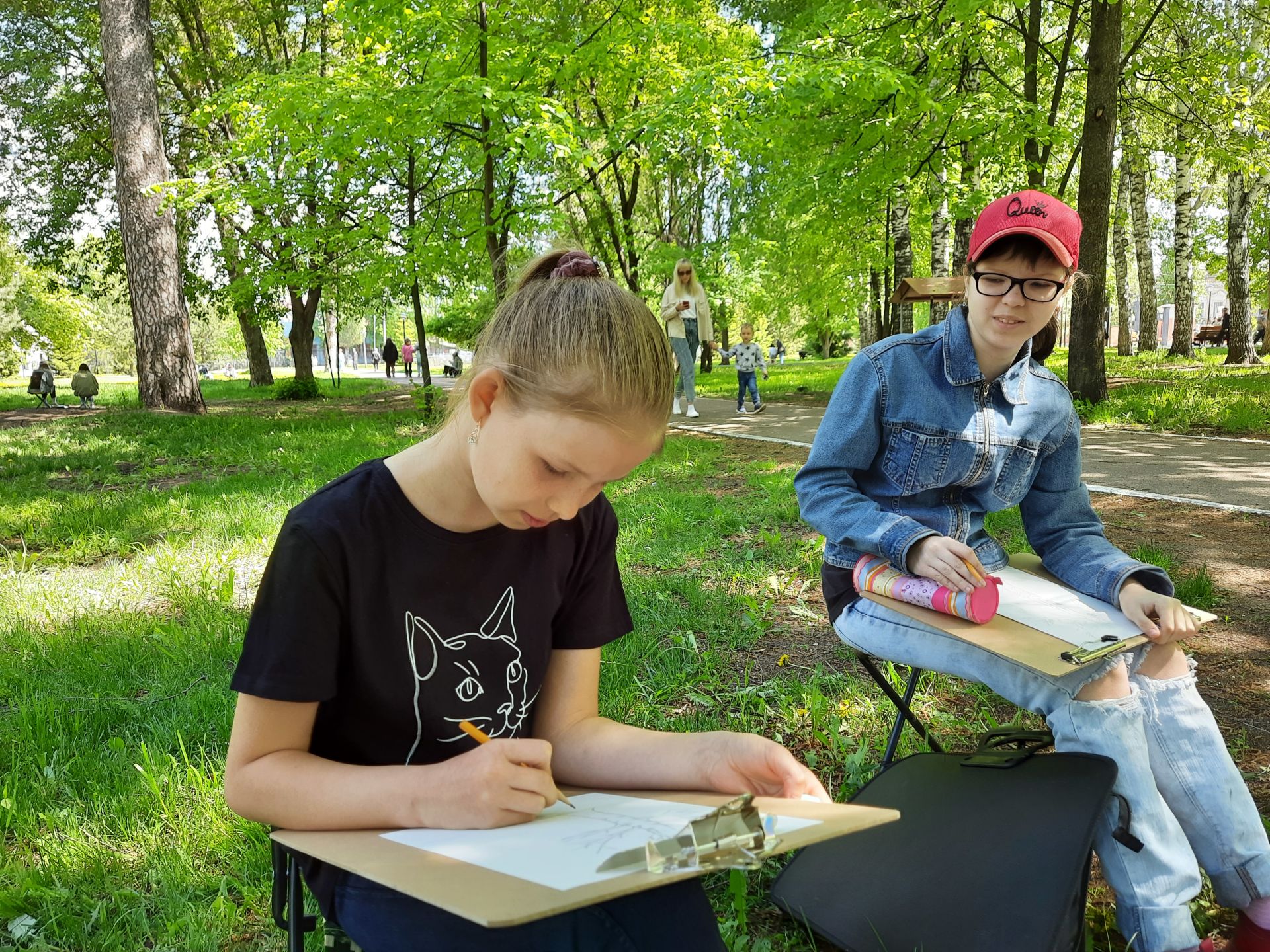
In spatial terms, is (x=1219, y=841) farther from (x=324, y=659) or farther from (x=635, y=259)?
(x=635, y=259)

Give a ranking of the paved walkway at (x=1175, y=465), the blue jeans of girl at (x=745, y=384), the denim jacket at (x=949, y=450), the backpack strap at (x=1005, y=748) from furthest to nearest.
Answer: the blue jeans of girl at (x=745, y=384)
the paved walkway at (x=1175, y=465)
the denim jacket at (x=949, y=450)
the backpack strap at (x=1005, y=748)

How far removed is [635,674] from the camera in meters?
3.00

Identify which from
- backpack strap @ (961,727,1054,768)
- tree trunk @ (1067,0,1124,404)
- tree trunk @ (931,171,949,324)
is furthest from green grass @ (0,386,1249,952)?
tree trunk @ (931,171,949,324)

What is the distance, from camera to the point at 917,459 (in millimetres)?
2180

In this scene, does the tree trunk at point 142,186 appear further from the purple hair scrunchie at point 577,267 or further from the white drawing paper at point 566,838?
the white drawing paper at point 566,838

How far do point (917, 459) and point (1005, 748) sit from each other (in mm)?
743

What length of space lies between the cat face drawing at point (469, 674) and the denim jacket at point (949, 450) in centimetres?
97

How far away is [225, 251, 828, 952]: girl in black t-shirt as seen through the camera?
3.78 ft

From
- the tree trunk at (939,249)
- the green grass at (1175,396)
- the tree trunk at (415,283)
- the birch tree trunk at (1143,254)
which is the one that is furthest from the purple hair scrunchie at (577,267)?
the birch tree trunk at (1143,254)

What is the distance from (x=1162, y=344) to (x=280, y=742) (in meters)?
67.5

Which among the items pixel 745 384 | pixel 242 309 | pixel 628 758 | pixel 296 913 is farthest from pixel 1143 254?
pixel 296 913

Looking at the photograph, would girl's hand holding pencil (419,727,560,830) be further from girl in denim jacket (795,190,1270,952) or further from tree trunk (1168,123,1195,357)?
tree trunk (1168,123,1195,357)

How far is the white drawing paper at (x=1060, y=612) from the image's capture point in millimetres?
1749

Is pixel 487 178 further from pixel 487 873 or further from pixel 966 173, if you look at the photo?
pixel 487 873
